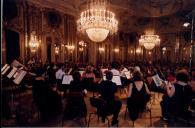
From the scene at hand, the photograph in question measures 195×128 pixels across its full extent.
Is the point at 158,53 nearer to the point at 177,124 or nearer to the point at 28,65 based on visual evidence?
the point at 28,65

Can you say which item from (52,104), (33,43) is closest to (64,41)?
(33,43)

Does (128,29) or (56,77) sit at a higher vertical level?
(128,29)

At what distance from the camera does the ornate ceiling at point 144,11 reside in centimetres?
1379

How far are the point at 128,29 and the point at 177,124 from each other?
16839mm

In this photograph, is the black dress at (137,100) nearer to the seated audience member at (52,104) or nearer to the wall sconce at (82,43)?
the seated audience member at (52,104)

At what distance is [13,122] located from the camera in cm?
485

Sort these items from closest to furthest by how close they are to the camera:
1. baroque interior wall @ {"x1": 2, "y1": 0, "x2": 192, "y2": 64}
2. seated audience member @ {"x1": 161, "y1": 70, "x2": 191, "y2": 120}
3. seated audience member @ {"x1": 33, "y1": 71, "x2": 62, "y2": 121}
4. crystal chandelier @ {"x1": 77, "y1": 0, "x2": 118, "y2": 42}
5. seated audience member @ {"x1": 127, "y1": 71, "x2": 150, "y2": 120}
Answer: seated audience member @ {"x1": 161, "y1": 70, "x2": 191, "y2": 120} < seated audience member @ {"x1": 127, "y1": 71, "x2": 150, "y2": 120} < seated audience member @ {"x1": 33, "y1": 71, "x2": 62, "y2": 121} < crystal chandelier @ {"x1": 77, "y1": 0, "x2": 118, "y2": 42} < baroque interior wall @ {"x1": 2, "y1": 0, "x2": 192, "y2": 64}

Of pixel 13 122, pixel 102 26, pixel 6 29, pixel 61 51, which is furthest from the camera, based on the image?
pixel 61 51

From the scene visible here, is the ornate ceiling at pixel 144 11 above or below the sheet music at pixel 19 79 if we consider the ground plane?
above

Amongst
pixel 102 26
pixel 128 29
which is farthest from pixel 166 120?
pixel 128 29

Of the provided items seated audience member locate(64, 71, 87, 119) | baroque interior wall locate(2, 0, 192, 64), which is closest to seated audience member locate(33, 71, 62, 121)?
seated audience member locate(64, 71, 87, 119)

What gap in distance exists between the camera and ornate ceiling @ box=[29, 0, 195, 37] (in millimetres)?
13789

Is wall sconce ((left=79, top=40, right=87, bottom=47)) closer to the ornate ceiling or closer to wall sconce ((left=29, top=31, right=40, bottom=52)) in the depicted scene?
the ornate ceiling

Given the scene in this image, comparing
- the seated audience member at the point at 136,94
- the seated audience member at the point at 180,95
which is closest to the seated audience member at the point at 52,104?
the seated audience member at the point at 136,94
